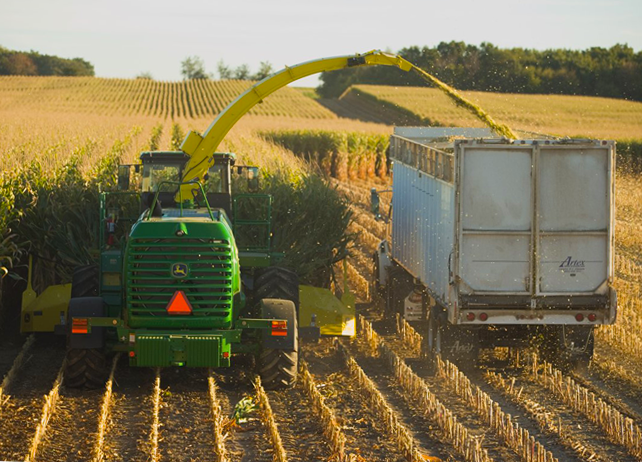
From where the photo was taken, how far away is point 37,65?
12650 centimetres

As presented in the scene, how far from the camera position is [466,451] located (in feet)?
28.6

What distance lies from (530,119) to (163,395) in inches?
1874

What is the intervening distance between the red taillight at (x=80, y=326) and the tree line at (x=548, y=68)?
2148 inches

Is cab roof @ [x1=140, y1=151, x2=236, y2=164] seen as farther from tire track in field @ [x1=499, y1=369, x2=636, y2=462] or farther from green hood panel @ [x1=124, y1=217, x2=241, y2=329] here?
tire track in field @ [x1=499, y1=369, x2=636, y2=462]

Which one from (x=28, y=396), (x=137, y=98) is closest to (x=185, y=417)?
(x=28, y=396)

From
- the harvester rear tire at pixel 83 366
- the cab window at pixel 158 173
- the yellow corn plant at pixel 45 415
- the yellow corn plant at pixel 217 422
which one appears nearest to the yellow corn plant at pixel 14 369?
the yellow corn plant at pixel 45 415

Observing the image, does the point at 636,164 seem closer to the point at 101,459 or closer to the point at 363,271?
the point at 363,271

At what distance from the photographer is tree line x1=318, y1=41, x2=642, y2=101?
66.9m

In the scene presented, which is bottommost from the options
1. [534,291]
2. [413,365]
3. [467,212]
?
[413,365]

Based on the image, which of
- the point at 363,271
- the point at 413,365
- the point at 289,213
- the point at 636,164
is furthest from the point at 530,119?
the point at 413,365

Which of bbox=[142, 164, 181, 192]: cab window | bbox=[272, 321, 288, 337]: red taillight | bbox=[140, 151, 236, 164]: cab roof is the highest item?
bbox=[140, 151, 236, 164]: cab roof

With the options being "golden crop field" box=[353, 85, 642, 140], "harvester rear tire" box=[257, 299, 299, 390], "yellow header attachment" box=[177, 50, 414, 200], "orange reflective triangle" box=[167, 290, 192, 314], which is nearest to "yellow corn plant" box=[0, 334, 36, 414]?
"orange reflective triangle" box=[167, 290, 192, 314]

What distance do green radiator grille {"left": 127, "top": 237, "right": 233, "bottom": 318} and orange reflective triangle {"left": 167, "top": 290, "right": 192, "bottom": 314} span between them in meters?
0.04

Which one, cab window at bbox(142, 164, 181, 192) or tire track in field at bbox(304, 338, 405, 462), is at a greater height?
cab window at bbox(142, 164, 181, 192)
